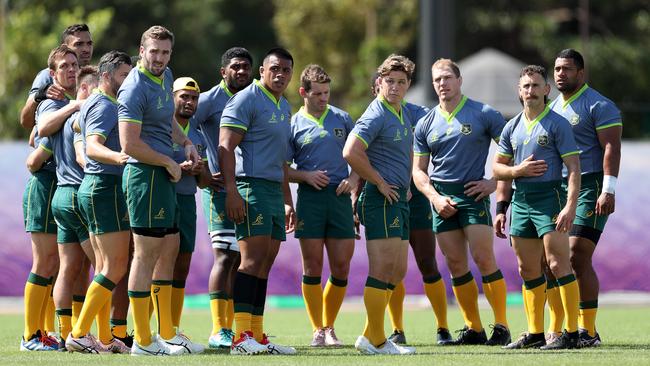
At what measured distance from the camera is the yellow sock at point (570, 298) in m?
10.9

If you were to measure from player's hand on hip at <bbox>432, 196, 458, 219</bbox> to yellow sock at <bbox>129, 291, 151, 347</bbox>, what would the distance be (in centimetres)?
273

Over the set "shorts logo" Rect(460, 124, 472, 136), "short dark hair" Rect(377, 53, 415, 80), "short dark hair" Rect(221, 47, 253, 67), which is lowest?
"shorts logo" Rect(460, 124, 472, 136)

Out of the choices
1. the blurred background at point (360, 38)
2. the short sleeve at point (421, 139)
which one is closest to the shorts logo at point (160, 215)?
the short sleeve at point (421, 139)

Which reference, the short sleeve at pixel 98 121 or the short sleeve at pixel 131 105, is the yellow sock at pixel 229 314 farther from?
the short sleeve at pixel 131 105

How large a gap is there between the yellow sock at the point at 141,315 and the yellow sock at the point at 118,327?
2.53ft

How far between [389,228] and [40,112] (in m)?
3.13

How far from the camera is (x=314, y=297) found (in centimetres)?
1210

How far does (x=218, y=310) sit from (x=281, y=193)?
1279 mm

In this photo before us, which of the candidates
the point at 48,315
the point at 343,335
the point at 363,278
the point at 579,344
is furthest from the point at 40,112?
the point at 363,278

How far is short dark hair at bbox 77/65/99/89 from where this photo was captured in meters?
11.1

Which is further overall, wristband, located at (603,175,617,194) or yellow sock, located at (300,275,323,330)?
yellow sock, located at (300,275,323,330)

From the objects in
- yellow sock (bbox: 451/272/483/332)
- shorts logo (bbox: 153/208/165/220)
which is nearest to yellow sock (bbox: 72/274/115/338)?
shorts logo (bbox: 153/208/165/220)

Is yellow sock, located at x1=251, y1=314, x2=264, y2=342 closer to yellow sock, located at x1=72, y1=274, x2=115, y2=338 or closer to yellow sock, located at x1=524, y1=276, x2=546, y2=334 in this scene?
yellow sock, located at x1=72, y1=274, x2=115, y2=338

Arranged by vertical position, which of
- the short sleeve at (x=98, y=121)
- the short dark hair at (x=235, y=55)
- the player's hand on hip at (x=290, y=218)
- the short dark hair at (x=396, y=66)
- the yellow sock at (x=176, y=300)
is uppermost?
the short dark hair at (x=235, y=55)
